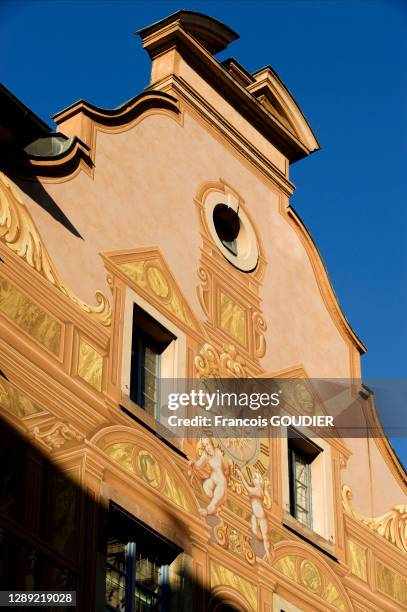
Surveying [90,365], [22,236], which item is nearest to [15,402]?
[90,365]

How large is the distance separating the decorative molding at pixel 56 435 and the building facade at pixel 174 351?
19 millimetres

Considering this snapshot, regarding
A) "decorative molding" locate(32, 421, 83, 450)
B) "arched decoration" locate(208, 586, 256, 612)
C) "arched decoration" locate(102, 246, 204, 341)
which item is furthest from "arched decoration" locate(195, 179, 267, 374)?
"decorative molding" locate(32, 421, 83, 450)

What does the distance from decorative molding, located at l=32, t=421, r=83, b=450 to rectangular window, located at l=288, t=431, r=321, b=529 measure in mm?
3955

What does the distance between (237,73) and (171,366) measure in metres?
5.22

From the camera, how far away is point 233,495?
1834cm

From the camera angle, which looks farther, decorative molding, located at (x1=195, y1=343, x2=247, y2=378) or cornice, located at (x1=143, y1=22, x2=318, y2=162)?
cornice, located at (x1=143, y1=22, x2=318, y2=162)

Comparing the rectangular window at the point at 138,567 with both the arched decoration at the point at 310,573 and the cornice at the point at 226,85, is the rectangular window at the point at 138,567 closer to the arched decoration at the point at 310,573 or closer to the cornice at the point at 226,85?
→ the arched decoration at the point at 310,573

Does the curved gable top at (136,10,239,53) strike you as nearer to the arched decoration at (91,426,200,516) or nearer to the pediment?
the pediment

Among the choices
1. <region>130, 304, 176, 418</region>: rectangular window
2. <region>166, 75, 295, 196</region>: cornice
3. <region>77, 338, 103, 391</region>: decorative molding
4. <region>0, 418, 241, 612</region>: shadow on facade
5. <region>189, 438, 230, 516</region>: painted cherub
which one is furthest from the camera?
<region>166, 75, 295, 196</region>: cornice

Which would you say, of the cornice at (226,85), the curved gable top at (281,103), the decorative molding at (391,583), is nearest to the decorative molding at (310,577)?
the decorative molding at (391,583)

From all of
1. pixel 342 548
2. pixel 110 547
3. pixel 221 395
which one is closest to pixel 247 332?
pixel 221 395

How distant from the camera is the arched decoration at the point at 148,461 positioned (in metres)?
16.9

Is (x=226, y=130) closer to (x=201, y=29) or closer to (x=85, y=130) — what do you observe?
(x=201, y=29)

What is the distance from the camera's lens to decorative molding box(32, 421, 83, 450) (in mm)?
16078
